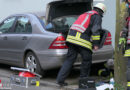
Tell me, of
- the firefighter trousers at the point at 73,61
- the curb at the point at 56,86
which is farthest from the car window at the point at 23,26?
the firefighter trousers at the point at 73,61

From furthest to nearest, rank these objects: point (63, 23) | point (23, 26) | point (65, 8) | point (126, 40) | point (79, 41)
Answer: point (23, 26) < point (65, 8) < point (63, 23) < point (79, 41) < point (126, 40)

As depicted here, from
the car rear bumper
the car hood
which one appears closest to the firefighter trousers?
the car rear bumper

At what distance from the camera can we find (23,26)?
25.8 feet

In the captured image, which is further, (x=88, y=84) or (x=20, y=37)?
(x=20, y=37)

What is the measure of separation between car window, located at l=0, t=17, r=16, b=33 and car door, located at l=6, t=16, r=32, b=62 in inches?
9.5

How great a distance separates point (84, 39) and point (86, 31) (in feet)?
0.54

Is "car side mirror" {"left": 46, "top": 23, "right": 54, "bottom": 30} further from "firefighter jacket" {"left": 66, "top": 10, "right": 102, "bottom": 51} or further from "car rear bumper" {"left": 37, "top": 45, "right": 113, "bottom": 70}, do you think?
"firefighter jacket" {"left": 66, "top": 10, "right": 102, "bottom": 51}

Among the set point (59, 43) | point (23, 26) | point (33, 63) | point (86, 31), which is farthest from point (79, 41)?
point (23, 26)

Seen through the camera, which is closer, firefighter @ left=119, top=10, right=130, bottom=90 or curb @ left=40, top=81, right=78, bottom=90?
firefighter @ left=119, top=10, right=130, bottom=90

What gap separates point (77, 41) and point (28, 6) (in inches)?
288

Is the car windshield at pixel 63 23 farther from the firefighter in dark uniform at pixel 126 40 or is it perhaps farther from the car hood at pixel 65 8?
the firefighter in dark uniform at pixel 126 40

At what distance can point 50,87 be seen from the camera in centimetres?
675

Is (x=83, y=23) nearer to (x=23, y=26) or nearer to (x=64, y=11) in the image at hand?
(x=64, y=11)

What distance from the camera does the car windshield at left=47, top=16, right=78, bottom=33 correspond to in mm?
7397
